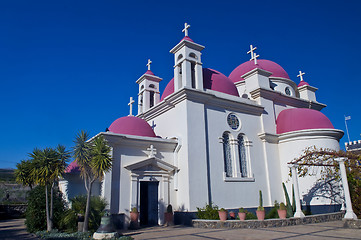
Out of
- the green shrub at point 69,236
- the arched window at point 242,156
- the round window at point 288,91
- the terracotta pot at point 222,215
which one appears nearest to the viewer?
the green shrub at point 69,236

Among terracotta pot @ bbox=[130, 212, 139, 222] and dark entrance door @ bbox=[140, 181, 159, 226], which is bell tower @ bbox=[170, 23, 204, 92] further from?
terracotta pot @ bbox=[130, 212, 139, 222]

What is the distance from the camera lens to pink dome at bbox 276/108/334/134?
17203 millimetres

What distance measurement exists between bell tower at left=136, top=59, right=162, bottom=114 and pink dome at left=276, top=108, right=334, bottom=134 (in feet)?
29.5

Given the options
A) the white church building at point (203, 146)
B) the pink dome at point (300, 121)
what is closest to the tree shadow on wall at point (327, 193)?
the white church building at point (203, 146)

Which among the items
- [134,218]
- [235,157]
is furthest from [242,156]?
[134,218]

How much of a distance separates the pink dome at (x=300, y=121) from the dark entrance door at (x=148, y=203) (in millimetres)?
9301

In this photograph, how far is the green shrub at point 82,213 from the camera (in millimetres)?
11168

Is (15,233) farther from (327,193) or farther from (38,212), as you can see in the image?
(327,193)

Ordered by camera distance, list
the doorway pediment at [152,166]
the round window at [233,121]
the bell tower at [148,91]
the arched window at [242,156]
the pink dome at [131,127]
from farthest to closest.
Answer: the bell tower at [148,91] → the round window at [233,121] → the arched window at [242,156] → the pink dome at [131,127] → the doorway pediment at [152,166]

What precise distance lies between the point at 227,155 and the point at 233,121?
2115 millimetres

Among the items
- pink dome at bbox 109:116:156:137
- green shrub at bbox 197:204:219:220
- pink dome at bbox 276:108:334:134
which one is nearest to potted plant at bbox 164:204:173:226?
green shrub at bbox 197:204:219:220

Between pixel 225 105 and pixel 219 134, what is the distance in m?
1.87

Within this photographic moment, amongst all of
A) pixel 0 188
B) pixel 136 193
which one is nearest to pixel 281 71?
pixel 136 193

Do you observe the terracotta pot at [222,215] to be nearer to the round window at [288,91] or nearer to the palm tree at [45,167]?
the palm tree at [45,167]
